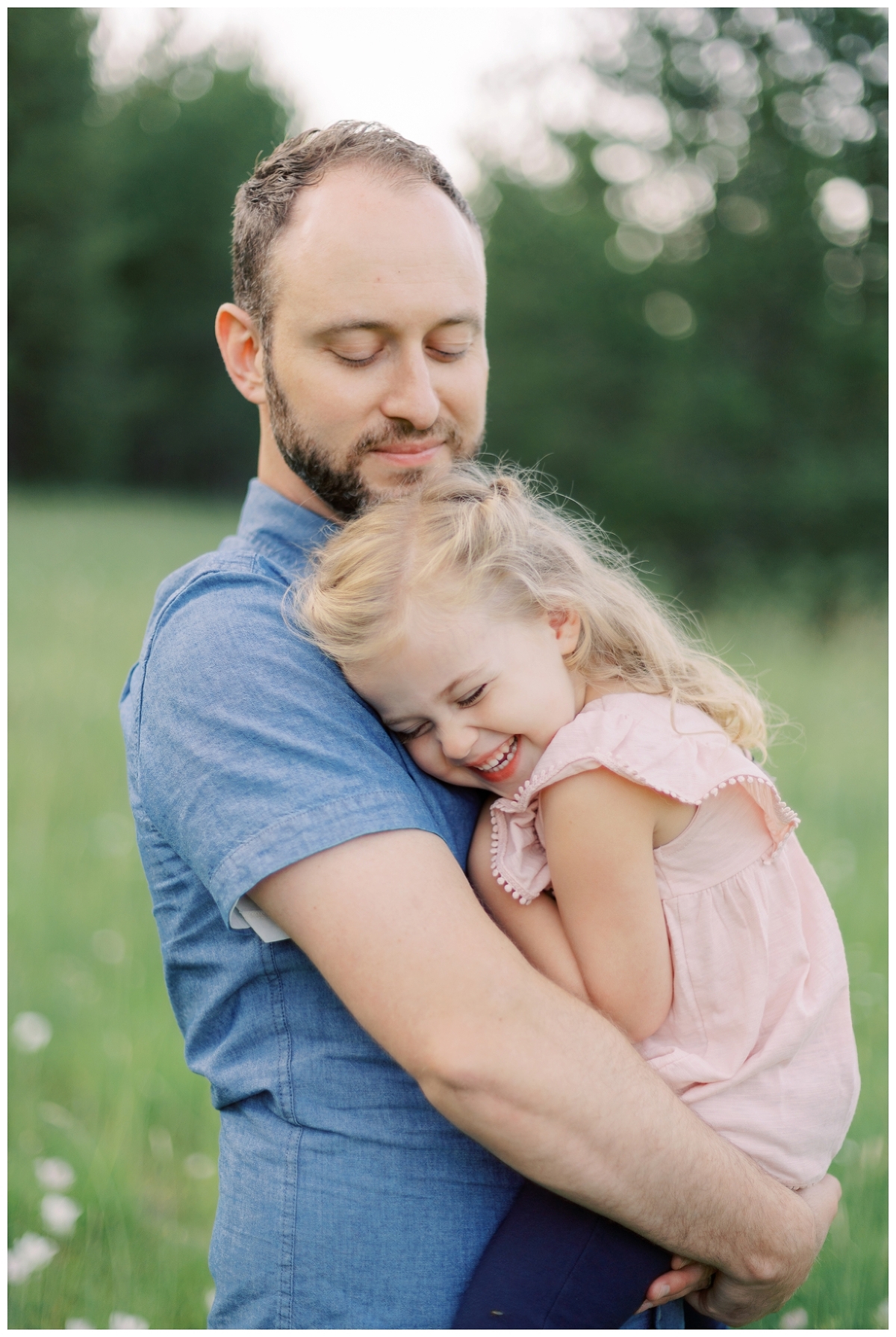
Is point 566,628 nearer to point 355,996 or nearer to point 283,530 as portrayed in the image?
point 283,530

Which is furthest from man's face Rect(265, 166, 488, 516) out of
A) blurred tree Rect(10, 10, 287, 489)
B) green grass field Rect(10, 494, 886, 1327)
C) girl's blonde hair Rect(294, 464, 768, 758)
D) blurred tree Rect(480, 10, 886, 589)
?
blurred tree Rect(10, 10, 287, 489)

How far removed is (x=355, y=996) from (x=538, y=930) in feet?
1.21

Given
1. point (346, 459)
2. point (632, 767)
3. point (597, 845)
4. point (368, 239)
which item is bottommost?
point (597, 845)

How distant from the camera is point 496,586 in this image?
1.77 meters

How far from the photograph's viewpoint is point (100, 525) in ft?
58.6

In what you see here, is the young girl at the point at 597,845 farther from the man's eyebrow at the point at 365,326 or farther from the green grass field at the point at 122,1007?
the green grass field at the point at 122,1007

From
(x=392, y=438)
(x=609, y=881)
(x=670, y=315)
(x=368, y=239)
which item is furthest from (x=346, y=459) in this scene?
(x=670, y=315)

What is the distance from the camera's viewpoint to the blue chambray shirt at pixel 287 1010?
1423 mm

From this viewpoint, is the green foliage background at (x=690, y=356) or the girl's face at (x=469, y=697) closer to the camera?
the girl's face at (x=469, y=697)

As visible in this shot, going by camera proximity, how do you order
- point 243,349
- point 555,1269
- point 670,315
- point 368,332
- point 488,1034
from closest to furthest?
point 488,1034
point 555,1269
point 368,332
point 243,349
point 670,315

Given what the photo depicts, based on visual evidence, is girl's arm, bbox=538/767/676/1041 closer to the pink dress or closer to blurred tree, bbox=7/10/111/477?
the pink dress

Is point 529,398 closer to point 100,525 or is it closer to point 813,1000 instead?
point 100,525

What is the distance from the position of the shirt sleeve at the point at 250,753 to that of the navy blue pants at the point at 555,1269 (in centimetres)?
59

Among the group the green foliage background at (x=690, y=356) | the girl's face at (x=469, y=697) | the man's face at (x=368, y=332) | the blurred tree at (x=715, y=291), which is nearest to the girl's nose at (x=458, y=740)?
Answer: the girl's face at (x=469, y=697)
